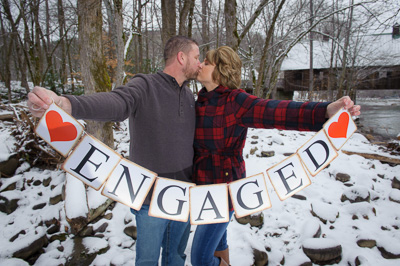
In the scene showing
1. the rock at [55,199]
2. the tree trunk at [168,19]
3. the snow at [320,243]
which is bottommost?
the snow at [320,243]

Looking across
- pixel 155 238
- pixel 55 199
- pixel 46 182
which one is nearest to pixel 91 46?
pixel 55 199

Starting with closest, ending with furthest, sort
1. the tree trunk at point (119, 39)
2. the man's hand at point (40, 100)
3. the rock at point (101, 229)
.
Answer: the man's hand at point (40, 100) → the rock at point (101, 229) → the tree trunk at point (119, 39)

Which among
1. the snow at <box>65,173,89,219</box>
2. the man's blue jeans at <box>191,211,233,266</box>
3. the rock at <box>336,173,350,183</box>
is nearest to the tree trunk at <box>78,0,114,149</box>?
the snow at <box>65,173,89,219</box>

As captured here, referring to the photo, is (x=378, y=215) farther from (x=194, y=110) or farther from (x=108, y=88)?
(x=108, y=88)

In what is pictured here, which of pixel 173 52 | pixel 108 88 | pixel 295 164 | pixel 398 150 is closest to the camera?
pixel 295 164

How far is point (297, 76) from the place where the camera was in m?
23.7

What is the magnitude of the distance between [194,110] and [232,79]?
406mm

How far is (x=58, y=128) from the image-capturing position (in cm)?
112

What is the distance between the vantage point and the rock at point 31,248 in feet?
9.53

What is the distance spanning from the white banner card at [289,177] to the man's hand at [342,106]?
1.16 feet

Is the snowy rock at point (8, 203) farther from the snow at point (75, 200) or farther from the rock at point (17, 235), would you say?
the snow at point (75, 200)

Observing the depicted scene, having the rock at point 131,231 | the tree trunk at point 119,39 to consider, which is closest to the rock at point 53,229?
the rock at point 131,231

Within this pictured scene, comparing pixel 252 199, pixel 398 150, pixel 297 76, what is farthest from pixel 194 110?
pixel 297 76

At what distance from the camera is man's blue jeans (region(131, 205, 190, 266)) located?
1759mm
